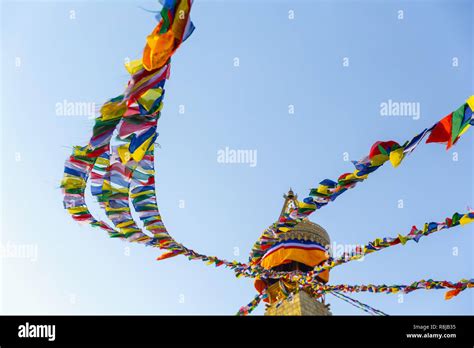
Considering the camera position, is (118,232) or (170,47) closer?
(170,47)

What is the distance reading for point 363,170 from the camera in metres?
8.77

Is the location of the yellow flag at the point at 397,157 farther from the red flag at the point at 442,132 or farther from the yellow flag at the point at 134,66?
the yellow flag at the point at 134,66

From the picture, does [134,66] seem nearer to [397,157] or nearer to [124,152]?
[124,152]

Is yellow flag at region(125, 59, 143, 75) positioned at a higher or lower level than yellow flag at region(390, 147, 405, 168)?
higher

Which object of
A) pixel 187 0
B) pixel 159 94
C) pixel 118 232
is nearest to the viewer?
pixel 187 0
